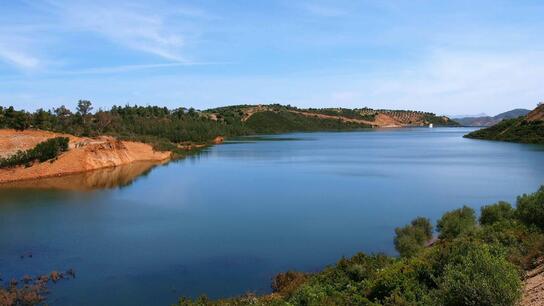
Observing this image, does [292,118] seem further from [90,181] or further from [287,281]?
[287,281]

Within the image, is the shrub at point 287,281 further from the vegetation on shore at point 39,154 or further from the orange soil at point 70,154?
the vegetation on shore at point 39,154

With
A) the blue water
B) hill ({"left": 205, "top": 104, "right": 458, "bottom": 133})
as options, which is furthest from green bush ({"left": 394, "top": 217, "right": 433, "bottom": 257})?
hill ({"left": 205, "top": 104, "right": 458, "bottom": 133})

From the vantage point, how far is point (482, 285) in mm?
8211

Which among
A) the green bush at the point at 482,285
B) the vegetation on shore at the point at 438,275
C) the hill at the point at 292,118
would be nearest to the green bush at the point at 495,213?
the vegetation on shore at the point at 438,275

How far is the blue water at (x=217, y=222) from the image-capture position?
17219mm

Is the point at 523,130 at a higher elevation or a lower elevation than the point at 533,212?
higher

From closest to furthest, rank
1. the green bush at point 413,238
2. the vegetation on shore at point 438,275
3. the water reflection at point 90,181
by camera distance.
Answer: the vegetation on shore at point 438,275, the green bush at point 413,238, the water reflection at point 90,181

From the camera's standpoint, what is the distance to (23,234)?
2398 cm

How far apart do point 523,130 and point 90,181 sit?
244ft

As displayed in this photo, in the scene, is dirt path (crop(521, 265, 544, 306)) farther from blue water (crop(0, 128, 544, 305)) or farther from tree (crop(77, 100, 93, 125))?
tree (crop(77, 100, 93, 125))

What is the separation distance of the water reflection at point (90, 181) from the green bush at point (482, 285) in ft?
117

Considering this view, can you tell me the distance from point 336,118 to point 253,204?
157 m

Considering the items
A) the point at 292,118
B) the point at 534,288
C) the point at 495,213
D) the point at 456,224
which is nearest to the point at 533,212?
the point at 456,224

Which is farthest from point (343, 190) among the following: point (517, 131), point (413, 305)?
point (517, 131)
